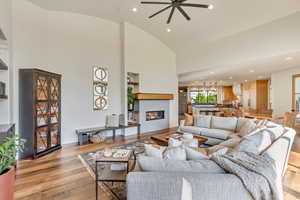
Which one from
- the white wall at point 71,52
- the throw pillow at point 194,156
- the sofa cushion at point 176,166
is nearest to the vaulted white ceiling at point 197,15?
the white wall at point 71,52

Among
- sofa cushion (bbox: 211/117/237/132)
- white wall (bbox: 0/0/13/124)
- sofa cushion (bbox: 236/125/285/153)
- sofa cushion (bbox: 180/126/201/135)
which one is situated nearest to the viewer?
sofa cushion (bbox: 236/125/285/153)

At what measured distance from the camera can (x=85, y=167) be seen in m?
3.14

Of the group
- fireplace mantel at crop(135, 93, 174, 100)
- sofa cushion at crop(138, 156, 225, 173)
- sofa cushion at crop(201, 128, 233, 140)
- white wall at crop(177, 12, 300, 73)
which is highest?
white wall at crop(177, 12, 300, 73)

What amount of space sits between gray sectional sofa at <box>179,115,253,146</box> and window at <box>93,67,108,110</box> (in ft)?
9.00

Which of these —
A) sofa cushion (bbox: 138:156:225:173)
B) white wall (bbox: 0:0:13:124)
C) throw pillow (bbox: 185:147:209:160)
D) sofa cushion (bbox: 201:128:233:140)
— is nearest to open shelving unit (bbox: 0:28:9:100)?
white wall (bbox: 0:0:13:124)

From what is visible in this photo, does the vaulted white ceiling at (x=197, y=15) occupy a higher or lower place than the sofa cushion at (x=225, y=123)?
higher

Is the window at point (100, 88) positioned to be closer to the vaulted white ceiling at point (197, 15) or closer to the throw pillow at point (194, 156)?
the vaulted white ceiling at point (197, 15)

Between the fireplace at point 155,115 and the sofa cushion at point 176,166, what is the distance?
498 centimetres

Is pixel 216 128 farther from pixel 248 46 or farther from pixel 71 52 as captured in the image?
pixel 71 52

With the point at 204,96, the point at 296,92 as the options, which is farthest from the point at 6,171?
the point at 204,96

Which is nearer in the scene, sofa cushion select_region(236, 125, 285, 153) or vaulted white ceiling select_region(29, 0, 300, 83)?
sofa cushion select_region(236, 125, 285, 153)

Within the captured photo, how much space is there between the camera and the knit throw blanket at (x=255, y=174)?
1323 mm

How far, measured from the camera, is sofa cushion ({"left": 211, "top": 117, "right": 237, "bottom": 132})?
4448mm

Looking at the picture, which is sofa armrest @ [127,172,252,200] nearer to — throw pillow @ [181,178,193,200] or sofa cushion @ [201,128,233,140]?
throw pillow @ [181,178,193,200]
